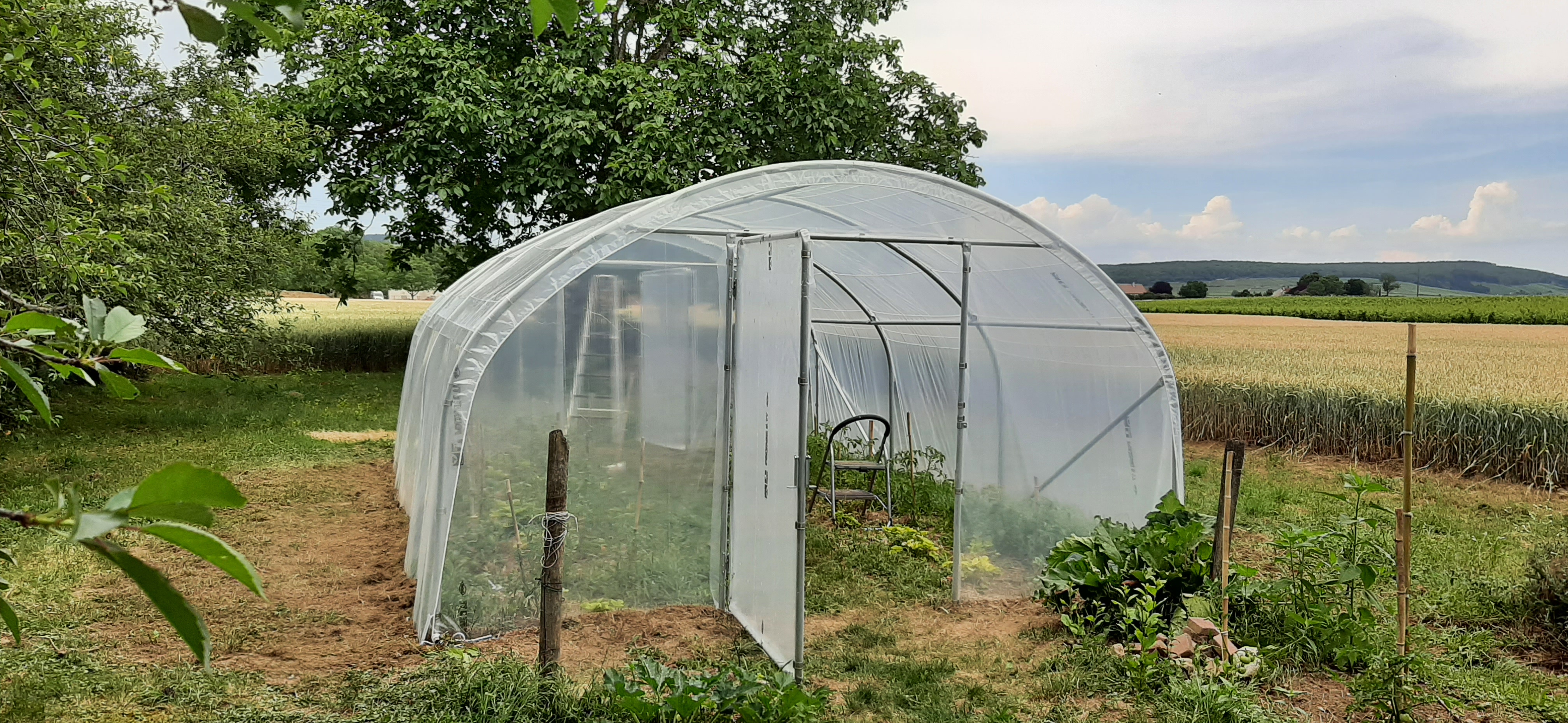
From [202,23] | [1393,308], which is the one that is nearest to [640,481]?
[202,23]

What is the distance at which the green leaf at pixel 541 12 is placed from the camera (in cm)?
81

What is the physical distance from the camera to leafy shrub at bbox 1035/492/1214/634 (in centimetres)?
516

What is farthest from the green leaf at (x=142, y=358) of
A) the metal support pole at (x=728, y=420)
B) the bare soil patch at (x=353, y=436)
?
the bare soil patch at (x=353, y=436)

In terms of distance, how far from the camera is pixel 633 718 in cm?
390

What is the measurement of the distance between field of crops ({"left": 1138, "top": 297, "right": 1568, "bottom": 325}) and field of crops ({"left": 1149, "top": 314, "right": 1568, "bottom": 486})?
21.9ft

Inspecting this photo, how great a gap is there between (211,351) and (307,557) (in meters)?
4.46

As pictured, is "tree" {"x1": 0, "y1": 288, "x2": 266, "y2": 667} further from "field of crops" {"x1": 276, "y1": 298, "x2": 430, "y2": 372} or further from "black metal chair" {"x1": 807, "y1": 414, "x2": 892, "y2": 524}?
"field of crops" {"x1": 276, "y1": 298, "x2": 430, "y2": 372}

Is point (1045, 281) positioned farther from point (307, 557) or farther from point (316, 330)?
point (316, 330)

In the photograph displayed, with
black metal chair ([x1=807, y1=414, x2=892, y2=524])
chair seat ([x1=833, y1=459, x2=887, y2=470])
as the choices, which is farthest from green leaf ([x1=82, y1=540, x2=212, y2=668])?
chair seat ([x1=833, y1=459, x2=887, y2=470])

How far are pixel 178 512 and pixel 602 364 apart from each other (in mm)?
4991

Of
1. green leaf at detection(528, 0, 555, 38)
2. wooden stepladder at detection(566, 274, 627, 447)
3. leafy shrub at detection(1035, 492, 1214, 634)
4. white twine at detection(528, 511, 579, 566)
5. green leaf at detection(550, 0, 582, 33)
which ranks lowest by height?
leafy shrub at detection(1035, 492, 1214, 634)

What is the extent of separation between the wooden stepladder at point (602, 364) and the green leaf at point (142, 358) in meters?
4.62

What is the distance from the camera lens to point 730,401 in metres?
5.75

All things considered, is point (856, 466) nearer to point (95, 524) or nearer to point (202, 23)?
point (202, 23)
